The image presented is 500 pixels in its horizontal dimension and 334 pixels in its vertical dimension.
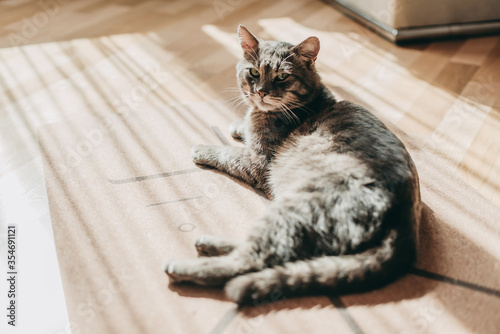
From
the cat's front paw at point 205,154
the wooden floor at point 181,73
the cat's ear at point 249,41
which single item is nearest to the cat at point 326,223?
the cat's ear at point 249,41

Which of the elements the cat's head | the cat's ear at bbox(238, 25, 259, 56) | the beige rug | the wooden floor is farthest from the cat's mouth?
the wooden floor

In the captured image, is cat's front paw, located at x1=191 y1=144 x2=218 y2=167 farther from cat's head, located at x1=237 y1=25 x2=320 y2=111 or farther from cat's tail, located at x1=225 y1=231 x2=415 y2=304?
cat's tail, located at x1=225 y1=231 x2=415 y2=304

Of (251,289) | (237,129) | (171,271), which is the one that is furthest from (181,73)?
(251,289)

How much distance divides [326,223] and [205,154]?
2.42 feet

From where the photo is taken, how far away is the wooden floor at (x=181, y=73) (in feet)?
6.08

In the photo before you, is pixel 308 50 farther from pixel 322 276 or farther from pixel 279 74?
pixel 322 276

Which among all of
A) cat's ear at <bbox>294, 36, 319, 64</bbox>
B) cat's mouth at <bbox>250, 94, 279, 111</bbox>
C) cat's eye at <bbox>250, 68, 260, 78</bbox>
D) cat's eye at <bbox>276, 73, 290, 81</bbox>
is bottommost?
cat's mouth at <bbox>250, 94, 279, 111</bbox>

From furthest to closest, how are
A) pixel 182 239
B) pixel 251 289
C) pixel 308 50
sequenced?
1. pixel 308 50
2. pixel 182 239
3. pixel 251 289

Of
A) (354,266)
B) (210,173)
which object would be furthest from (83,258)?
(354,266)

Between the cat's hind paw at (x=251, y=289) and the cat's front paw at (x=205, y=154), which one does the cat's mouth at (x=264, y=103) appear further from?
the cat's hind paw at (x=251, y=289)

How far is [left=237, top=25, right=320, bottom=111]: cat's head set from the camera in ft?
5.51

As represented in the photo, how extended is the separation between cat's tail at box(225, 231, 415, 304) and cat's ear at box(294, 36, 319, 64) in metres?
0.80

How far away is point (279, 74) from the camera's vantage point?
1.69 metres

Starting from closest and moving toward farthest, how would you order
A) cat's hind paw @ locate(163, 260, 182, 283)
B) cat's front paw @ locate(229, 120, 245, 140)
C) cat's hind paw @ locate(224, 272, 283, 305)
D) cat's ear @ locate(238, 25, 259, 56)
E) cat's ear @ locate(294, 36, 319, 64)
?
cat's hind paw @ locate(224, 272, 283, 305) → cat's hind paw @ locate(163, 260, 182, 283) → cat's ear @ locate(294, 36, 319, 64) → cat's ear @ locate(238, 25, 259, 56) → cat's front paw @ locate(229, 120, 245, 140)
